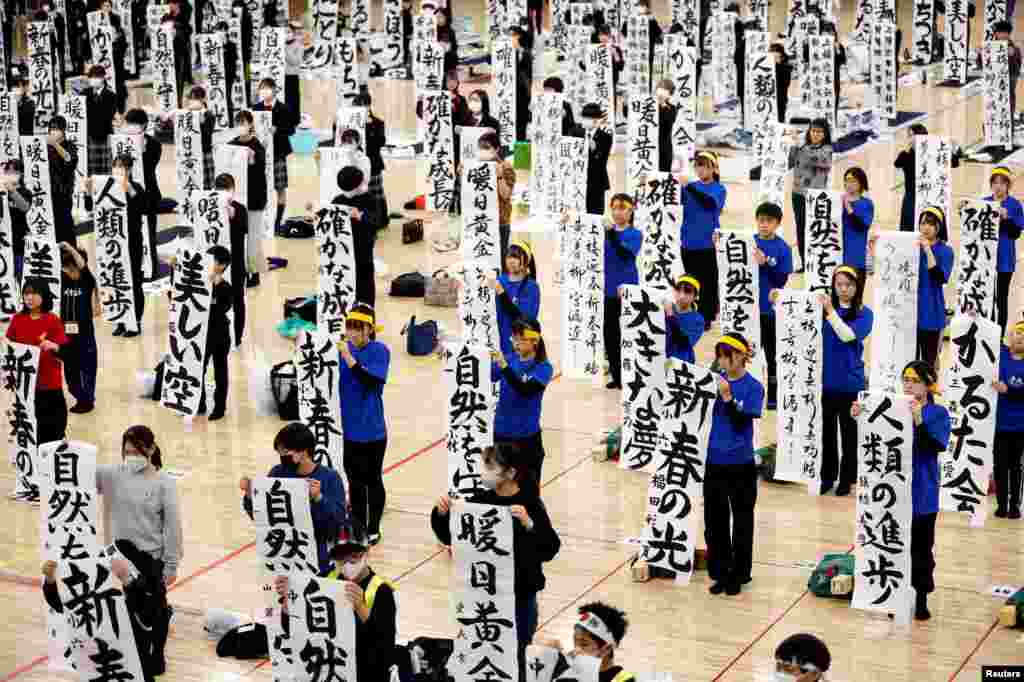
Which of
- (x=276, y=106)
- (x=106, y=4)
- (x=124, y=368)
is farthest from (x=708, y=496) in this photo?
(x=106, y=4)

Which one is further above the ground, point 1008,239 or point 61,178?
point 61,178

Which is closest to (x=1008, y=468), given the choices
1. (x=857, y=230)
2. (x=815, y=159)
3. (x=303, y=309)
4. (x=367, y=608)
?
(x=857, y=230)

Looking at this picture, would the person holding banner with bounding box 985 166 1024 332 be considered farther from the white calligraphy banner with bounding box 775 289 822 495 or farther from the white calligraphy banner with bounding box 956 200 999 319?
the white calligraphy banner with bounding box 775 289 822 495

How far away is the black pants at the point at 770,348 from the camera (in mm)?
16438

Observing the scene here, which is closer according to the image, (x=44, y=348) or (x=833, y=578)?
(x=833, y=578)

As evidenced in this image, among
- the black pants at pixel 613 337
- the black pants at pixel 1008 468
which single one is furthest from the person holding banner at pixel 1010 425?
the black pants at pixel 613 337

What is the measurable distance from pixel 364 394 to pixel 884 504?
12.1 ft

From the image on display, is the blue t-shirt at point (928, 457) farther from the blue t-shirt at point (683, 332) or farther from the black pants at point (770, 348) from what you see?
the black pants at point (770, 348)

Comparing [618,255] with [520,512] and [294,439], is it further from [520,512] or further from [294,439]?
[520,512]

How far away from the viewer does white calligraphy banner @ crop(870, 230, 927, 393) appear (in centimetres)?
1579

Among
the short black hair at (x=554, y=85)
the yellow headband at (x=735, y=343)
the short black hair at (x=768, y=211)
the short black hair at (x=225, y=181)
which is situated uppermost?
the short black hair at (x=554, y=85)

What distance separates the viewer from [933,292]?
52.5 ft

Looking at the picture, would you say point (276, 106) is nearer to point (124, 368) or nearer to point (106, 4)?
point (124, 368)

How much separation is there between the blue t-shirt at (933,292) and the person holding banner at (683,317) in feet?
6.77
